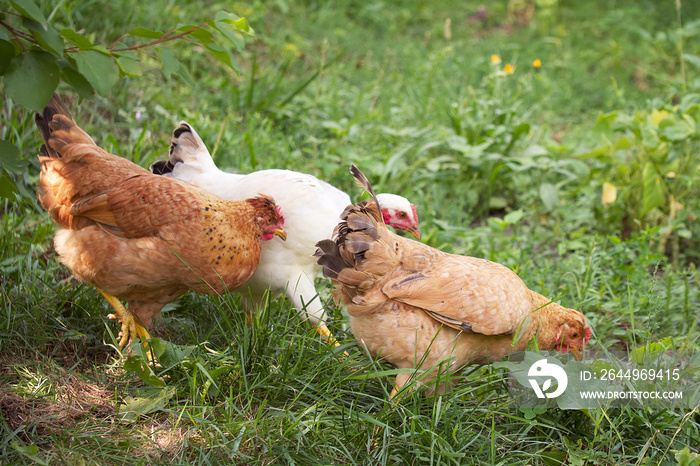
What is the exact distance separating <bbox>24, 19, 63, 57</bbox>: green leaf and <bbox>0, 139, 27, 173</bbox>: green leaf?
16.5 inches

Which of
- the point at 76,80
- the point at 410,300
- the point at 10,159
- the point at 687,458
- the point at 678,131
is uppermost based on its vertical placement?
the point at 76,80

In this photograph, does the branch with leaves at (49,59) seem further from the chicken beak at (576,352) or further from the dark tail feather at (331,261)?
the chicken beak at (576,352)

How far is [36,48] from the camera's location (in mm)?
1933

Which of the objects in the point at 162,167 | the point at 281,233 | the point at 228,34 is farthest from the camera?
the point at 162,167

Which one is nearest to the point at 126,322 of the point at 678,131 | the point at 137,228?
the point at 137,228

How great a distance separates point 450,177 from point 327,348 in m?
2.74

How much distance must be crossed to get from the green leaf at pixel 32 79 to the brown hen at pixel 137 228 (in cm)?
81

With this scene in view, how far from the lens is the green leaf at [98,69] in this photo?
6.36 feet

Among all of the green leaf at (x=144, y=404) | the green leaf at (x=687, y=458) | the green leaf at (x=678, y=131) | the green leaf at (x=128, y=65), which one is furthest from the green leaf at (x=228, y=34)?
the green leaf at (x=678, y=131)

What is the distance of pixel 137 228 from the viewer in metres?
2.60

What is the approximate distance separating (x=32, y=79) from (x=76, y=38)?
196 millimetres

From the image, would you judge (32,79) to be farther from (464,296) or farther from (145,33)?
(464,296)

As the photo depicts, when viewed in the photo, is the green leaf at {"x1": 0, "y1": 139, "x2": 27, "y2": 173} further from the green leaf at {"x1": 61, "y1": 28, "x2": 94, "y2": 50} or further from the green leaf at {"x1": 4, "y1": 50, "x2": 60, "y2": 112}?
the green leaf at {"x1": 61, "y1": 28, "x2": 94, "y2": 50}

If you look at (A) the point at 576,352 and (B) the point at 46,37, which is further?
(A) the point at 576,352
